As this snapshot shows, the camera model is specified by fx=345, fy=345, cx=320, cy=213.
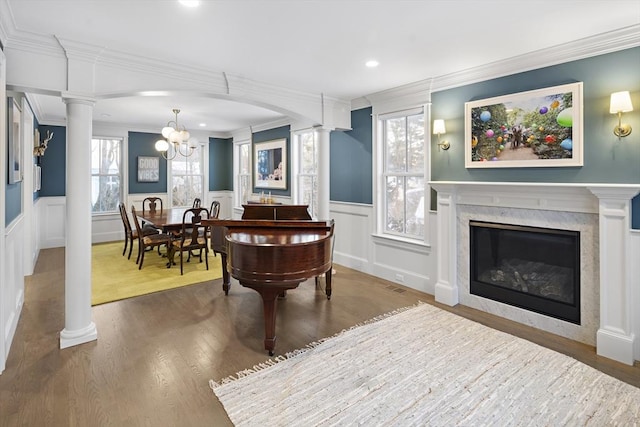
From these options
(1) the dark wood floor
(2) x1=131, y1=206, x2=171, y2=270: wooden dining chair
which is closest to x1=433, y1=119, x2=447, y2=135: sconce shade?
(1) the dark wood floor

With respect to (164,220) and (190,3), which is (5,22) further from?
(164,220)

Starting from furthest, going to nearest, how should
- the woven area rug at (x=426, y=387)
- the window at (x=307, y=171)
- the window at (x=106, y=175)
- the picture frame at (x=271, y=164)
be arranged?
the window at (x=106, y=175) → the picture frame at (x=271, y=164) → the window at (x=307, y=171) → the woven area rug at (x=426, y=387)

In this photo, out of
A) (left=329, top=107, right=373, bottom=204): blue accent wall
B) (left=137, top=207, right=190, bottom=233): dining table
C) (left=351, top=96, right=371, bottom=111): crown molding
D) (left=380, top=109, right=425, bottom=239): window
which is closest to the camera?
(left=380, top=109, right=425, bottom=239): window

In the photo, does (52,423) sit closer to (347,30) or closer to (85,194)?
(85,194)

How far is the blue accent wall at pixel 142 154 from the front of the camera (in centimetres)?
759

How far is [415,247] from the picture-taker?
443 cm

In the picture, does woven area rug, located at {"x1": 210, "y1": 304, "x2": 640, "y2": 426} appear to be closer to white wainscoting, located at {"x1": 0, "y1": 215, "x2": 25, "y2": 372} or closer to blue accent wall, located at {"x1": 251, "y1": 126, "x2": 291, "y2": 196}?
white wainscoting, located at {"x1": 0, "y1": 215, "x2": 25, "y2": 372}

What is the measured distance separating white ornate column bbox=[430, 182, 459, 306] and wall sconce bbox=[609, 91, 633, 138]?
1480 mm

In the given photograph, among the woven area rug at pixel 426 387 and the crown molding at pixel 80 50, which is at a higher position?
the crown molding at pixel 80 50

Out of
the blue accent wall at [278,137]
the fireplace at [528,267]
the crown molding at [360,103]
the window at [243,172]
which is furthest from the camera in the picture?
the window at [243,172]

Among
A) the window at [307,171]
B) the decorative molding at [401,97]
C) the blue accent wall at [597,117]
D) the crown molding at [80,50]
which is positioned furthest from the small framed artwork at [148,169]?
the blue accent wall at [597,117]

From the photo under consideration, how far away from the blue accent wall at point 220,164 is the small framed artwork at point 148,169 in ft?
4.11

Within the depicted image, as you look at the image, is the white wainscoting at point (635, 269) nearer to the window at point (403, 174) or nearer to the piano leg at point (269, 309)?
the window at point (403, 174)

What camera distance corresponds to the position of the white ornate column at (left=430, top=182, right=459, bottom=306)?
12.8 ft
